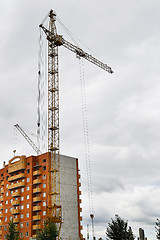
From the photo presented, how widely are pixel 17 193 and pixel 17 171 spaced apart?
27.4 feet

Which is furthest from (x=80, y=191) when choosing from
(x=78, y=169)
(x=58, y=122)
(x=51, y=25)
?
(x=51, y=25)

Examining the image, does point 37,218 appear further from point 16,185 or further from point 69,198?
point 16,185

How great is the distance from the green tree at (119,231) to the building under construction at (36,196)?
202 feet

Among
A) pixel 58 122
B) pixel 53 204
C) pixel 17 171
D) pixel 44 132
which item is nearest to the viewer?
pixel 53 204

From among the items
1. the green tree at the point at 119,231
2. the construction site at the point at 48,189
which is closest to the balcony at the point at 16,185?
the construction site at the point at 48,189

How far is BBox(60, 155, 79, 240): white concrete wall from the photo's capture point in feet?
342

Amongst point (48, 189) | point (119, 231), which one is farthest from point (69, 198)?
point (119, 231)

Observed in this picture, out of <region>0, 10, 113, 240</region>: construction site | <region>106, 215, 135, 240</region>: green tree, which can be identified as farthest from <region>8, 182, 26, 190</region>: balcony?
<region>106, 215, 135, 240</region>: green tree

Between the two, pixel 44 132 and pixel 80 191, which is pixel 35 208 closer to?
pixel 80 191

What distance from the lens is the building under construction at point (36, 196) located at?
10362cm

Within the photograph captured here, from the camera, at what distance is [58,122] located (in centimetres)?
10956

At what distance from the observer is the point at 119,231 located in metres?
42.7

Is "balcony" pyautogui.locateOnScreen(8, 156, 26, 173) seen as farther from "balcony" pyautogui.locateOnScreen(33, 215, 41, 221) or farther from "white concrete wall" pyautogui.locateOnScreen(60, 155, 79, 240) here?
"balcony" pyautogui.locateOnScreen(33, 215, 41, 221)

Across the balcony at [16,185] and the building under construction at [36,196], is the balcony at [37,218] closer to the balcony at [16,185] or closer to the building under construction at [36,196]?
the building under construction at [36,196]
